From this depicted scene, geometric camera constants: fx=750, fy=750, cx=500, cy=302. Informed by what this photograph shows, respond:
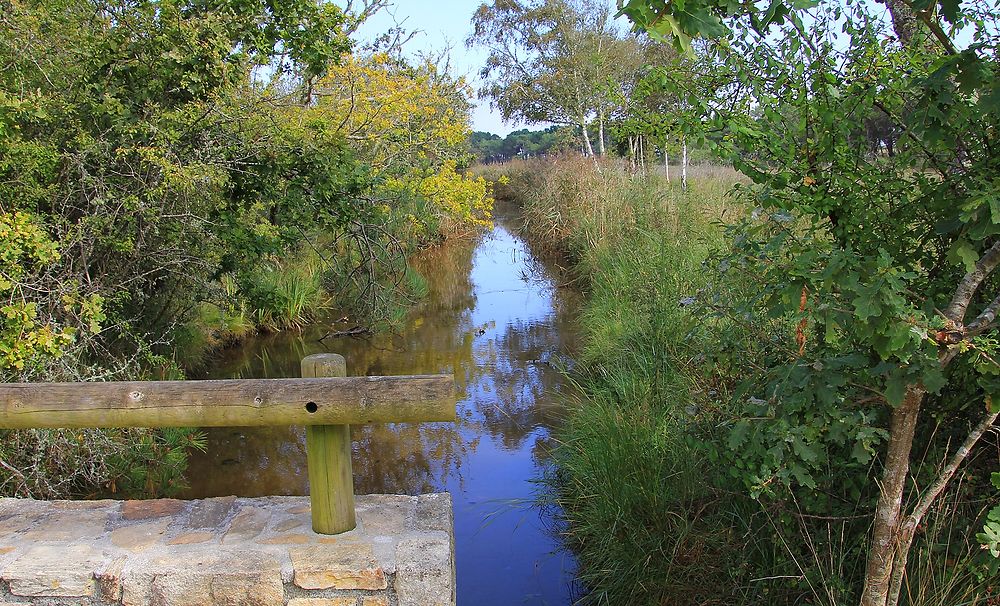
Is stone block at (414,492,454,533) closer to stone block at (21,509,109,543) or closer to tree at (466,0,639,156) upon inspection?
stone block at (21,509,109,543)

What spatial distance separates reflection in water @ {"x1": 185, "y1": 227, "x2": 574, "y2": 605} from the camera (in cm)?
469

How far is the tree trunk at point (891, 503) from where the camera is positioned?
94.3 inches

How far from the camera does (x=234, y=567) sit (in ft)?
9.32

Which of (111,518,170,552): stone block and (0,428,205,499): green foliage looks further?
(0,428,205,499): green foliage

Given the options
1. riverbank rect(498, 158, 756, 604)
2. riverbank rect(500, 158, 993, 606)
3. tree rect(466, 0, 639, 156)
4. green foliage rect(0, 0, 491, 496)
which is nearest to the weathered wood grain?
riverbank rect(500, 158, 993, 606)

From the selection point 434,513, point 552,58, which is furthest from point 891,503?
point 552,58

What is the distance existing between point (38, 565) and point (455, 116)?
1314 centimetres

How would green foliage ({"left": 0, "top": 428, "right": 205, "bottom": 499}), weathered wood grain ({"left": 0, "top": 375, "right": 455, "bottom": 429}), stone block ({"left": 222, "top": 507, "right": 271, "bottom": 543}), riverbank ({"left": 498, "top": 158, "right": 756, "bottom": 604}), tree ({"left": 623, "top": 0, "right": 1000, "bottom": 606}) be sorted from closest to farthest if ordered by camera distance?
tree ({"left": 623, "top": 0, "right": 1000, "bottom": 606}) < weathered wood grain ({"left": 0, "top": 375, "right": 455, "bottom": 429}) < stone block ({"left": 222, "top": 507, "right": 271, "bottom": 543}) < riverbank ({"left": 498, "top": 158, "right": 756, "bottom": 604}) < green foliage ({"left": 0, "top": 428, "right": 205, "bottom": 499})

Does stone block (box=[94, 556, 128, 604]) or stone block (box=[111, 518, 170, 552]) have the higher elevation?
stone block (box=[111, 518, 170, 552])

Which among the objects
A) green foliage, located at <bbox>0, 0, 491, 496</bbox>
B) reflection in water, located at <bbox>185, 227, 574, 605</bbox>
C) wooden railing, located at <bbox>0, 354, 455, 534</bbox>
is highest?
green foliage, located at <bbox>0, 0, 491, 496</bbox>

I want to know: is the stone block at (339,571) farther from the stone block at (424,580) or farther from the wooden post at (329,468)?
the wooden post at (329,468)

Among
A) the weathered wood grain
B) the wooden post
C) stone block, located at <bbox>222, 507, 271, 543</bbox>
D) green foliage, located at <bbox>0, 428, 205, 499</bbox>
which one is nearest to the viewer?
the weathered wood grain

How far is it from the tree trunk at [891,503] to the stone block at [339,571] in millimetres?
1720

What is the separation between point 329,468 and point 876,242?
222 centimetres
